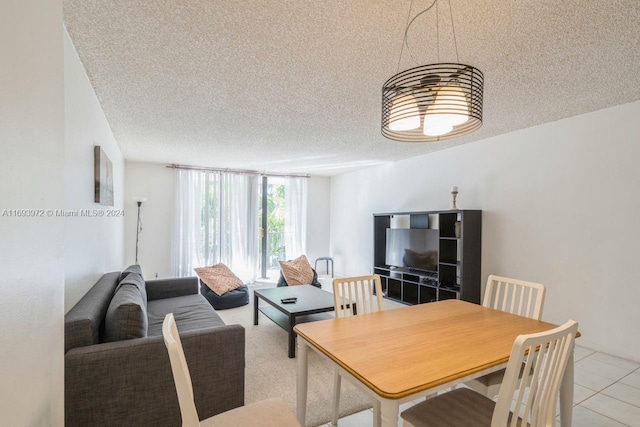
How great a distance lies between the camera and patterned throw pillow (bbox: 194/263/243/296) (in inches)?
181

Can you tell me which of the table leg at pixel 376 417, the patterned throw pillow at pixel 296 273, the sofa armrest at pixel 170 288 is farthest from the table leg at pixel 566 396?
the patterned throw pillow at pixel 296 273

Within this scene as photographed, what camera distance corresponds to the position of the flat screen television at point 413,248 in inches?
176

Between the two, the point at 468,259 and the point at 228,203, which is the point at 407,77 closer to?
the point at 468,259

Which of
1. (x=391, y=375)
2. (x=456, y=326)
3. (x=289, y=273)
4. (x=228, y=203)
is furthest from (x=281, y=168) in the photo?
(x=391, y=375)

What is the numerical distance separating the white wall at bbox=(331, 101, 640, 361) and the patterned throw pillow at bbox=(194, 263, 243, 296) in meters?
3.46

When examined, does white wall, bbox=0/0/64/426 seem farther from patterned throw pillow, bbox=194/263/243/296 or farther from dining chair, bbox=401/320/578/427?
patterned throw pillow, bbox=194/263/243/296

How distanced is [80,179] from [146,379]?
4.58 feet

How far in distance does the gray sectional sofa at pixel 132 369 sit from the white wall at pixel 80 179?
0.83ft

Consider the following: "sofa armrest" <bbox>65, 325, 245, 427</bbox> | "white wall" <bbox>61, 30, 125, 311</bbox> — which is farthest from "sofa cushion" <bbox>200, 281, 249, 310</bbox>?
"sofa armrest" <bbox>65, 325, 245, 427</bbox>

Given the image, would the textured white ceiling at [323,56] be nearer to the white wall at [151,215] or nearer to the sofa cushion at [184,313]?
the sofa cushion at [184,313]

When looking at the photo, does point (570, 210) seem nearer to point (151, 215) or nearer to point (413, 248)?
point (413, 248)

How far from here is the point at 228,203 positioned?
6.15 meters

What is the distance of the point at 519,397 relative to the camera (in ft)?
3.67

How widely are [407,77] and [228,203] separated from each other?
5.31 metres
